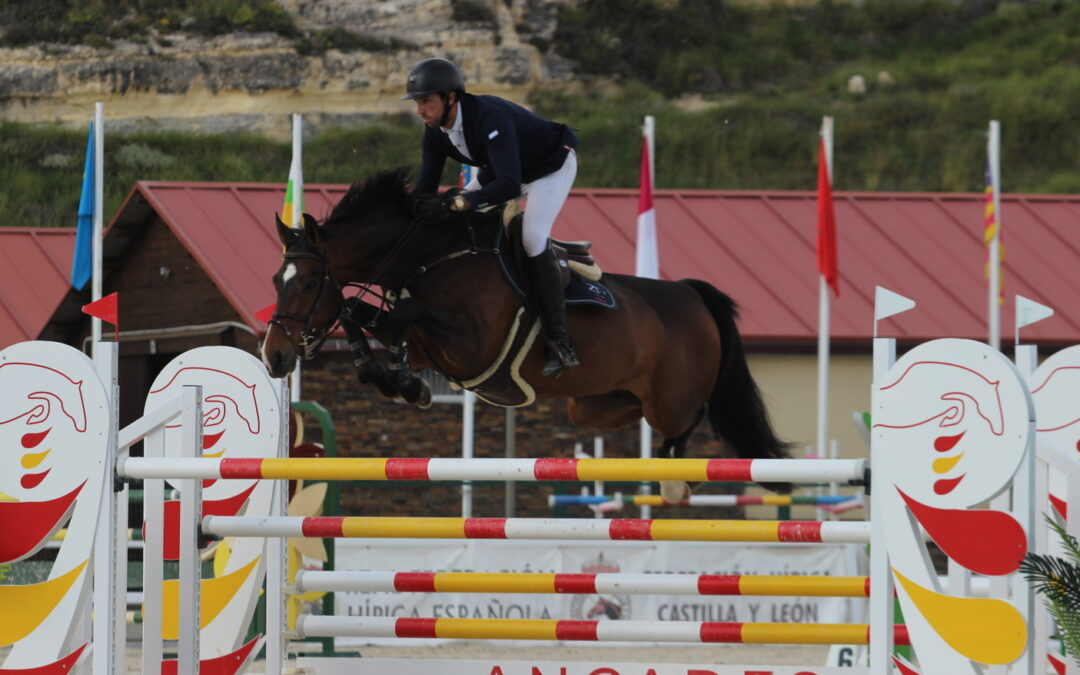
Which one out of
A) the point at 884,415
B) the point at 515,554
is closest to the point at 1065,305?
the point at 515,554

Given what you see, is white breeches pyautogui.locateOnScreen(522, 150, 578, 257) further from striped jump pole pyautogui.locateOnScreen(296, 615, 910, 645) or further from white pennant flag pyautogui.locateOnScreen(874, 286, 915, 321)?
white pennant flag pyautogui.locateOnScreen(874, 286, 915, 321)

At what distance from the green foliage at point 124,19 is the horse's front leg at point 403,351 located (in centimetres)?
3266

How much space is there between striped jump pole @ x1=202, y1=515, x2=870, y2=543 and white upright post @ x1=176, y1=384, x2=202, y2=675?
6 cm

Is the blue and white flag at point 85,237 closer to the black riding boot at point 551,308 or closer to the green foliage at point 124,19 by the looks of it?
the black riding boot at point 551,308

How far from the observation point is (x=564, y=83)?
37.4 m

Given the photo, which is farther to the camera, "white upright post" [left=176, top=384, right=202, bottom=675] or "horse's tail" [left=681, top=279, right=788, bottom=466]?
"horse's tail" [left=681, top=279, right=788, bottom=466]

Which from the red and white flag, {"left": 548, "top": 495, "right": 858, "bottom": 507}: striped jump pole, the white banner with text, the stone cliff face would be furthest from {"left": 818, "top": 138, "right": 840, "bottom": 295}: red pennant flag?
the stone cliff face

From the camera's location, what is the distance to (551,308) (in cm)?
535

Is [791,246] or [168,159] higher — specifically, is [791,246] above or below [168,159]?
below

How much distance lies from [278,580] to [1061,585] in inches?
96.0

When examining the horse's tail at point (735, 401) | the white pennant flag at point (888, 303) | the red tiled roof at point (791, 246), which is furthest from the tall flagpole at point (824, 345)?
the white pennant flag at point (888, 303)

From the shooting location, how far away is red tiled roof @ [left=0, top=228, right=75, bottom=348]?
16.1m

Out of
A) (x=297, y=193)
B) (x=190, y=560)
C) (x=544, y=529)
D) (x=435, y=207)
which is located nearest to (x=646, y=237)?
(x=297, y=193)

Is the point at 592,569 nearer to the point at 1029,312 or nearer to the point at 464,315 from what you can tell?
the point at 464,315
